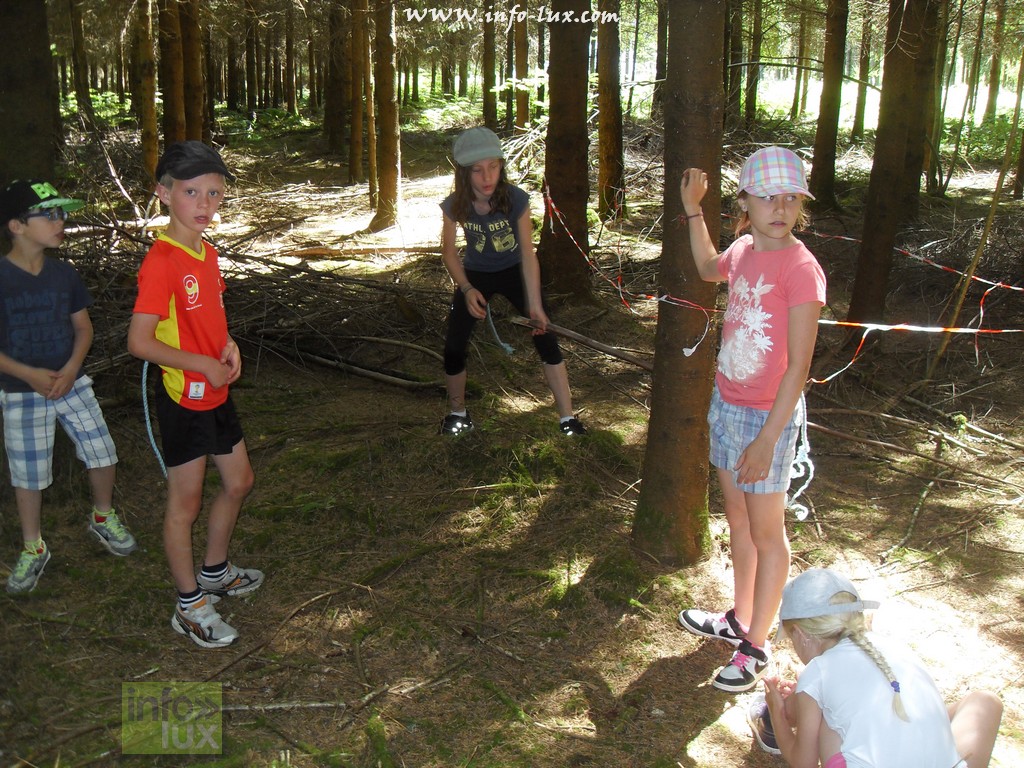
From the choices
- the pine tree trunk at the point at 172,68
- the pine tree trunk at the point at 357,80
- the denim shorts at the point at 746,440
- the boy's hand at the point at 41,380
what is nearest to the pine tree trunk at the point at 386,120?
the pine tree trunk at the point at 357,80

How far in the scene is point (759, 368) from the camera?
2963 millimetres

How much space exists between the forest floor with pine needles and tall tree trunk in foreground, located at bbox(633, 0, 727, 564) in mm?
199

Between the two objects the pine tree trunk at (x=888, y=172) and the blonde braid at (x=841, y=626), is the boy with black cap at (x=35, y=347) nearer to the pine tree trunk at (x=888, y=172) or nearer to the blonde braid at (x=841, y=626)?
the blonde braid at (x=841, y=626)

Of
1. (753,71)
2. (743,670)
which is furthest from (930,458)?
(753,71)

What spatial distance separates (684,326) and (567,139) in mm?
4172

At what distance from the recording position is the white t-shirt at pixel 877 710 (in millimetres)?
2193

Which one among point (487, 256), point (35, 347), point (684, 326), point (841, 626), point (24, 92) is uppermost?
point (24, 92)

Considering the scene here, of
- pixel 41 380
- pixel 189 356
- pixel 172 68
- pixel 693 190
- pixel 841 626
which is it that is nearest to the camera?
pixel 841 626

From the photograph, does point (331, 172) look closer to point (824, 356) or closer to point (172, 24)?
point (172, 24)

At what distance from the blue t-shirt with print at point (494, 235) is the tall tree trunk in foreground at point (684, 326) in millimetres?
1162

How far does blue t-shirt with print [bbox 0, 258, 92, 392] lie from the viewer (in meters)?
3.60

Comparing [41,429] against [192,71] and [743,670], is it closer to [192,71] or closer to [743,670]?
[743,670]

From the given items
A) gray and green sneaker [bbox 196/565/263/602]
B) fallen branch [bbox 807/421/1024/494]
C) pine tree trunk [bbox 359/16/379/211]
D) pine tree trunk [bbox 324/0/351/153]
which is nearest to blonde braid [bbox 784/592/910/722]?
gray and green sneaker [bbox 196/565/263/602]

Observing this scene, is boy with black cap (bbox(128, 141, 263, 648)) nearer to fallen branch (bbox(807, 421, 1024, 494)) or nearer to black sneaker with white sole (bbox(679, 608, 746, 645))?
black sneaker with white sole (bbox(679, 608, 746, 645))
